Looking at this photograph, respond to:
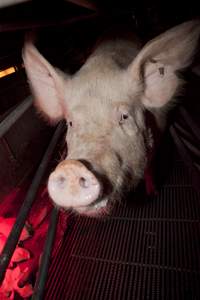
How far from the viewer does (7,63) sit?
13.1ft

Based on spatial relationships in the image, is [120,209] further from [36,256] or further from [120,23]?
[120,23]

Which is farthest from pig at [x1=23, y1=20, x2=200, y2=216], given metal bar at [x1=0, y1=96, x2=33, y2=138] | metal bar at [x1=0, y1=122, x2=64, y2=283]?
metal bar at [x1=0, y1=96, x2=33, y2=138]

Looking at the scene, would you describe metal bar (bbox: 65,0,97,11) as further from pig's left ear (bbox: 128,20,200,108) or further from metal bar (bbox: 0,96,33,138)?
metal bar (bbox: 0,96,33,138)

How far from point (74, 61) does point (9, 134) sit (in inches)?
88.7

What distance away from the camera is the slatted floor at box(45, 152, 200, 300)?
3.18m

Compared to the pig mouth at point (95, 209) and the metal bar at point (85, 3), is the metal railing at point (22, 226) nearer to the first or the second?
the pig mouth at point (95, 209)

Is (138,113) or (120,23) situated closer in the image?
(138,113)

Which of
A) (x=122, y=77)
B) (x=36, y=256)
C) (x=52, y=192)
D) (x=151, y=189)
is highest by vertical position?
(x=122, y=77)

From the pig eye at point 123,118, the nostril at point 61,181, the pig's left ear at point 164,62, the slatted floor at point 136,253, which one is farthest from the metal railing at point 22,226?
the slatted floor at point 136,253

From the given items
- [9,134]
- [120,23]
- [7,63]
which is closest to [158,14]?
[120,23]

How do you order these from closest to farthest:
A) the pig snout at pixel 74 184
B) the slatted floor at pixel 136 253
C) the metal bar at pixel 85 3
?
the pig snout at pixel 74 184 < the metal bar at pixel 85 3 < the slatted floor at pixel 136 253

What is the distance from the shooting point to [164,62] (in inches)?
104

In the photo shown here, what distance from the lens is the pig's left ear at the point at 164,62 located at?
229 centimetres

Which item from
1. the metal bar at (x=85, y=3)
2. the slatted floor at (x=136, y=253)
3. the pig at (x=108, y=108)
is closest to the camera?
the pig at (x=108, y=108)
